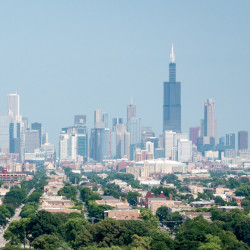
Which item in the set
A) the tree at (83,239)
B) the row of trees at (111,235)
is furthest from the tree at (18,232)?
the tree at (83,239)

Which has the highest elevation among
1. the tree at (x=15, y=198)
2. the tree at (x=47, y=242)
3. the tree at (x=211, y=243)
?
the tree at (x=15, y=198)

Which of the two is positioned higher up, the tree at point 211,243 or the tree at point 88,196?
the tree at point 88,196

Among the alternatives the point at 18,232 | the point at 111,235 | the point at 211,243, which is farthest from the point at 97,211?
the point at 211,243

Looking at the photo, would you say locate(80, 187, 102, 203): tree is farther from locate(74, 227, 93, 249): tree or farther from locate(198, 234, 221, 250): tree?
locate(198, 234, 221, 250): tree

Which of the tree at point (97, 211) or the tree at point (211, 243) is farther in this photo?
the tree at point (97, 211)

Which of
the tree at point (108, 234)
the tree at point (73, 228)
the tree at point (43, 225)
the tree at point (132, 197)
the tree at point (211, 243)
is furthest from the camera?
the tree at point (132, 197)

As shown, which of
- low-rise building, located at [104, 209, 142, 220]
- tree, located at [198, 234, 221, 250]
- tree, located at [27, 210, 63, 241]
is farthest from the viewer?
low-rise building, located at [104, 209, 142, 220]

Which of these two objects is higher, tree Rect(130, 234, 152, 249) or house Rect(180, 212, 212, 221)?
house Rect(180, 212, 212, 221)

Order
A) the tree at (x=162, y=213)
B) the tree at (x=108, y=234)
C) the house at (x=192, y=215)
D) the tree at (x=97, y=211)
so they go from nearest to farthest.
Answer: the tree at (x=108, y=234) → the house at (x=192, y=215) → the tree at (x=97, y=211) → the tree at (x=162, y=213)

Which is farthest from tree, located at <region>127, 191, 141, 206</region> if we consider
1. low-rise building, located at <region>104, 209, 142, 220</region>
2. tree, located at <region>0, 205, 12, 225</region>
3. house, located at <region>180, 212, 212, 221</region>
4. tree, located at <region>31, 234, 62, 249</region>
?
tree, located at <region>31, 234, 62, 249</region>

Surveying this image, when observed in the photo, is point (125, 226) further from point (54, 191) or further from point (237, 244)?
point (54, 191)

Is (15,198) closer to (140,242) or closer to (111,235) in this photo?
(111,235)

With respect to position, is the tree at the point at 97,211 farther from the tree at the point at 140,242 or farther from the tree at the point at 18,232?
the tree at the point at 140,242

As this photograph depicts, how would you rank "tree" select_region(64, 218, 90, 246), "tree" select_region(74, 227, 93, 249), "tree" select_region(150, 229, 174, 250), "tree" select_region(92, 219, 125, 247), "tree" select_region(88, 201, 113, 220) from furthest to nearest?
"tree" select_region(88, 201, 113, 220)
"tree" select_region(64, 218, 90, 246)
"tree" select_region(74, 227, 93, 249)
"tree" select_region(92, 219, 125, 247)
"tree" select_region(150, 229, 174, 250)
